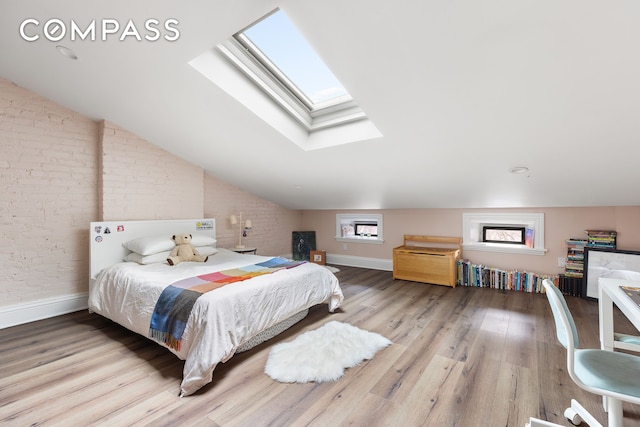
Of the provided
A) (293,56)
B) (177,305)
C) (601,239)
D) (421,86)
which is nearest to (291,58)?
(293,56)

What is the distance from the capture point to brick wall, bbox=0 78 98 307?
2.80 metres

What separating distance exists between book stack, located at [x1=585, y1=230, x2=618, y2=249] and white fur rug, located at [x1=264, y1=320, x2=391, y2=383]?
3086 mm

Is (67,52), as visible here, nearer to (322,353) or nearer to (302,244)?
(322,353)

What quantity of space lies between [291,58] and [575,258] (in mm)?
4202

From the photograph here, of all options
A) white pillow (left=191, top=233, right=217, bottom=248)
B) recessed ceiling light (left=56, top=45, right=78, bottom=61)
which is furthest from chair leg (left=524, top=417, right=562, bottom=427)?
recessed ceiling light (left=56, top=45, right=78, bottom=61)

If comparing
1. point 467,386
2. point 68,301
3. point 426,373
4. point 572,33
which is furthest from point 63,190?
point 572,33

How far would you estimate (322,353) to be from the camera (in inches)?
87.5

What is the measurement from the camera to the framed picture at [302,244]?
19.4 ft

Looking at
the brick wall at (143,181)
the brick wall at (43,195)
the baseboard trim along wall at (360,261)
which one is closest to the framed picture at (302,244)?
the baseboard trim along wall at (360,261)

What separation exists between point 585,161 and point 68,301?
18.2ft

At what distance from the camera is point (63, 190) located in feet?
10.2

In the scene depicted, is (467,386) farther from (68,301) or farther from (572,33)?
(68,301)

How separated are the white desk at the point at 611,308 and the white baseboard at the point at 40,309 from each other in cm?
469

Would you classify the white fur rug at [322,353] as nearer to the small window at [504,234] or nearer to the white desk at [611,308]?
the white desk at [611,308]
